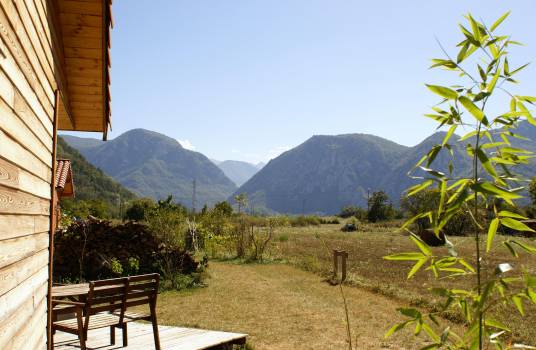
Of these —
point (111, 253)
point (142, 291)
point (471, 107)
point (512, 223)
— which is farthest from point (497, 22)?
point (111, 253)

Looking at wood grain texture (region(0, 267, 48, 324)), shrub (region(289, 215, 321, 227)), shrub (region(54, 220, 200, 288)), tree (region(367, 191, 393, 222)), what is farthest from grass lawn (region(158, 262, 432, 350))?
tree (region(367, 191, 393, 222))

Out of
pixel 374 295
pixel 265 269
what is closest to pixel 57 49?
pixel 374 295

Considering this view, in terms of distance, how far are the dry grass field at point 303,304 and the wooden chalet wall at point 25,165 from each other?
3.76 meters

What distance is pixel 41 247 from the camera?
11.1 feet

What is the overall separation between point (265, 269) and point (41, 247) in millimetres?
11823

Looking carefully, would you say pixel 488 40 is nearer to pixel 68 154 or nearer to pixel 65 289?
pixel 65 289

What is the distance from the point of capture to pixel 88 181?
75.6 m

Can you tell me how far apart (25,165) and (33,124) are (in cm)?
35

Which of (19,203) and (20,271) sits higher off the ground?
(19,203)

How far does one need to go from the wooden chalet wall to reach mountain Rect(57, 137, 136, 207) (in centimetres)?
6988

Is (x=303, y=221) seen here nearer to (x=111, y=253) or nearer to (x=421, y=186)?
(x=111, y=253)

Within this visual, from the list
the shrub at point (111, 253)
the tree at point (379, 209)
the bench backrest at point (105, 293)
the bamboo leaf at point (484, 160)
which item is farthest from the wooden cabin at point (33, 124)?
the tree at point (379, 209)

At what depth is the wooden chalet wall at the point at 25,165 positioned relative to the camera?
211 cm

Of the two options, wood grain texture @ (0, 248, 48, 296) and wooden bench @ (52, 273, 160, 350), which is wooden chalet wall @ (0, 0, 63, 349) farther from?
wooden bench @ (52, 273, 160, 350)
